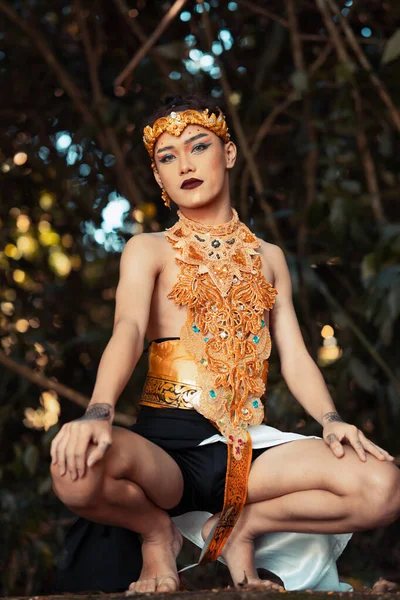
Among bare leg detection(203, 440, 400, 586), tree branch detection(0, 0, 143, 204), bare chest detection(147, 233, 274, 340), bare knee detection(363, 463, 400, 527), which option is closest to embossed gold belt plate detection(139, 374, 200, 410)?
bare chest detection(147, 233, 274, 340)

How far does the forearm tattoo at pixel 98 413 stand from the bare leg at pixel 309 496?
0.44 m

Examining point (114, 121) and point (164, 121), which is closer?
point (164, 121)

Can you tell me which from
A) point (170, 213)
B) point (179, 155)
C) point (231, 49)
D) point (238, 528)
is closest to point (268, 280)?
point (179, 155)

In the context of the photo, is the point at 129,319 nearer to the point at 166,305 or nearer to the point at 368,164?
the point at 166,305

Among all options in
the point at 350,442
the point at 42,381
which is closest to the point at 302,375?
the point at 350,442

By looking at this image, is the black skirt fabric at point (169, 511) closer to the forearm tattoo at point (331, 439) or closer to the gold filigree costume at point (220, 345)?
the gold filigree costume at point (220, 345)

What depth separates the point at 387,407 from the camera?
3.86m

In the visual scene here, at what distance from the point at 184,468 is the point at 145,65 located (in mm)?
2377

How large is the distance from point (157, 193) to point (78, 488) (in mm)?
2506

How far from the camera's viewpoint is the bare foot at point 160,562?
7.16 ft

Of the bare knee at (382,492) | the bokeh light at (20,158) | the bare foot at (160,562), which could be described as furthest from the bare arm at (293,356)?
the bokeh light at (20,158)

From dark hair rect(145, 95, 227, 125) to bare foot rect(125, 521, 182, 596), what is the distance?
3.24 feet

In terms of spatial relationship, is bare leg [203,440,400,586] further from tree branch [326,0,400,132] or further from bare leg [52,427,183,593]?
tree branch [326,0,400,132]

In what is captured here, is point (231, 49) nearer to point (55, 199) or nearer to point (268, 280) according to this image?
point (55, 199)
